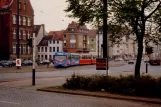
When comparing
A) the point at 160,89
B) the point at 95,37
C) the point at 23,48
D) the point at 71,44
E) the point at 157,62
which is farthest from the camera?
the point at 95,37

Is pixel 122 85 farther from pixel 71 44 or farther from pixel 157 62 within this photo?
pixel 71 44

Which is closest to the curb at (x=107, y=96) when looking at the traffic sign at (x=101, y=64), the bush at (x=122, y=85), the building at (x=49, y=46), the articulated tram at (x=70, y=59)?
the bush at (x=122, y=85)

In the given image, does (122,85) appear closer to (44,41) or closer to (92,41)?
(44,41)

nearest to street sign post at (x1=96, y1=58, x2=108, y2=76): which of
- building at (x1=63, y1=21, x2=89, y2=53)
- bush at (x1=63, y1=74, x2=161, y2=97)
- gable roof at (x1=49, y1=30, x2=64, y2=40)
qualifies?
bush at (x1=63, y1=74, x2=161, y2=97)

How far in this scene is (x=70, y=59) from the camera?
67.3 metres

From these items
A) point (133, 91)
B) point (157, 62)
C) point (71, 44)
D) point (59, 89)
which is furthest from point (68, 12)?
point (71, 44)

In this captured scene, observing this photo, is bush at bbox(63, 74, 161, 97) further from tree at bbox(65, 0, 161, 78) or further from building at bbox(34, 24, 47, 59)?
building at bbox(34, 24, 47, 59)

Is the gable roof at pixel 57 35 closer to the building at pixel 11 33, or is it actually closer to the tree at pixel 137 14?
the building at pixel 11 33

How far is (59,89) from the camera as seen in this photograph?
20328 mm

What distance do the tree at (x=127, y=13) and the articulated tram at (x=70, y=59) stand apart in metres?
43.9

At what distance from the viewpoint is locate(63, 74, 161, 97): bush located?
16766mm

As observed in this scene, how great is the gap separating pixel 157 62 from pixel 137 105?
65411mm

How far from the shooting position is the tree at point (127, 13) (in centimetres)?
1737

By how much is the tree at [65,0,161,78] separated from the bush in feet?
3.67
